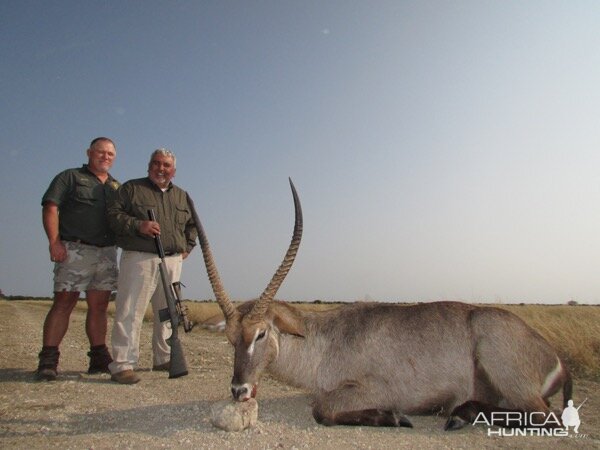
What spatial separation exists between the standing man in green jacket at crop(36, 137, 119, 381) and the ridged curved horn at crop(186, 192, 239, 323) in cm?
272

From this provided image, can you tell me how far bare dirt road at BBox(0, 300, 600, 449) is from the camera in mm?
4617

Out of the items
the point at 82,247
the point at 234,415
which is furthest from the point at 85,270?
the point at 234,415

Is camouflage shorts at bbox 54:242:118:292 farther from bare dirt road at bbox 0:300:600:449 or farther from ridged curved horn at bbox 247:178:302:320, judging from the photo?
ridged curved horn at bbox 247:178:302:320

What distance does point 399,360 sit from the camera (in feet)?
18.5

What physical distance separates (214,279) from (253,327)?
95 cm

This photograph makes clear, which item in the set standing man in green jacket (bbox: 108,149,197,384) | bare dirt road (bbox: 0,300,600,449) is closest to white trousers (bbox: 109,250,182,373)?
standing man in green jacket (bbox: 108,149,197,384)

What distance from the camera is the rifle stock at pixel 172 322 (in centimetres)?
739

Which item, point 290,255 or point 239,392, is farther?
point 290,255

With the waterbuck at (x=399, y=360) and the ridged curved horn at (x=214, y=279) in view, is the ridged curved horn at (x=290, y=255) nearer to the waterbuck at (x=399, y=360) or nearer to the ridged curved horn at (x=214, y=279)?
the waterbuck at (x=399, y=360)

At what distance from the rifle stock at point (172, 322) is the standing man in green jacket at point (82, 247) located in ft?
4.05

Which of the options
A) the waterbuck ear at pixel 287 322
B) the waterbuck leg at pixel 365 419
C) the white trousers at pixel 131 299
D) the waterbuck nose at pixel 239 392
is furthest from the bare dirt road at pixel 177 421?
the waterbuck ear at pixel 287 322

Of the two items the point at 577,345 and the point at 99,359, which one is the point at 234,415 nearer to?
the point at 99,359

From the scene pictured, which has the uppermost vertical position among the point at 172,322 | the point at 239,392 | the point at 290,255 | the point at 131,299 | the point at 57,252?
the point at 290,255

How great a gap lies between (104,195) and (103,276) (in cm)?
147
